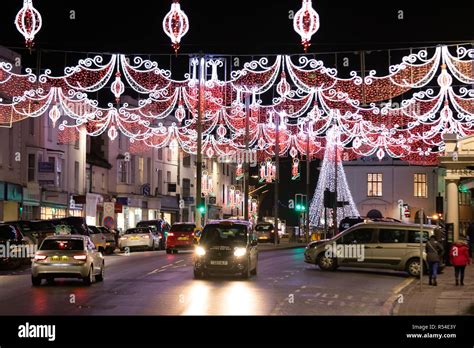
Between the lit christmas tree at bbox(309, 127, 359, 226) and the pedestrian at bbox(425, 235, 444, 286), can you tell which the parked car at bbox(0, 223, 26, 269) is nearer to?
the pedestrian at bbox(425, 235, 444, 286)

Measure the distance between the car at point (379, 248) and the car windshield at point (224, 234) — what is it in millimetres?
5230

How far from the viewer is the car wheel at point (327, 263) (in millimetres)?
34438

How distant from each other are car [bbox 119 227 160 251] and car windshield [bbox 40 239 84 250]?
24882 millimetres

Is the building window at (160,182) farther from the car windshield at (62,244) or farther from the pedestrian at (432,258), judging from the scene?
the car windshield at (62,244)

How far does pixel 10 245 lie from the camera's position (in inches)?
1316

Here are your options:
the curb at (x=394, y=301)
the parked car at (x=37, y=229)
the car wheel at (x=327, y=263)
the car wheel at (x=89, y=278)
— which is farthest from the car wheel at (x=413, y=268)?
the parked car at (x=37, y=229)

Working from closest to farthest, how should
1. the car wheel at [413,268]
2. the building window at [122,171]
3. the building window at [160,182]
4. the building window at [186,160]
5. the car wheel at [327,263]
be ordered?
the car wheel at [413,268]
the car wheel at [327,263]
the building window at [122,171]
the building window at [160,182]
the building window at [186,160]

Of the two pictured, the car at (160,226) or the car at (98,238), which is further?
the car at (160,226)

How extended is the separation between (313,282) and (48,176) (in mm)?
29685

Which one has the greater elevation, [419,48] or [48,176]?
[419,48]

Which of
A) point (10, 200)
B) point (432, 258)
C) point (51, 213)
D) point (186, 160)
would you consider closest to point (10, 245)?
point (432, 258)

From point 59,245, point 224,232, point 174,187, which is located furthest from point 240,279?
point 174,187

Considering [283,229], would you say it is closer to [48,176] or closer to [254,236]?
[48,176]
